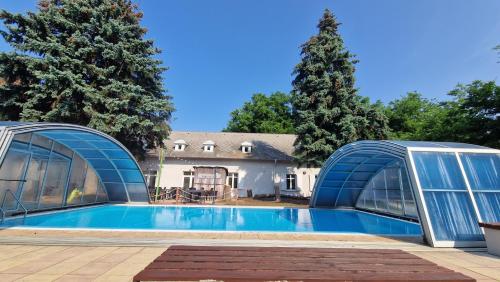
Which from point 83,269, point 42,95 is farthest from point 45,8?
point 83,269

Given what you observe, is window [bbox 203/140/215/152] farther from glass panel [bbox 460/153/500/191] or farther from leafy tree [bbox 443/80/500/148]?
glass panel [bbox 460/153/500/191]

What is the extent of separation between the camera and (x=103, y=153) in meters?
13.1

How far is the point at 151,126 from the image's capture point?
1869cm

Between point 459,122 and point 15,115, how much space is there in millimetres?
29681

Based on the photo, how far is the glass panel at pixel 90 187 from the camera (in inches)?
541

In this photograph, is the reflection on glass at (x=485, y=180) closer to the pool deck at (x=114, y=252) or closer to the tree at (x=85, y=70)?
the pool deck at (x=114, y=252)

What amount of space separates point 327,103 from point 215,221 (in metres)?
13.4

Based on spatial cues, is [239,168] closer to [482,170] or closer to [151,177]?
[151,177]

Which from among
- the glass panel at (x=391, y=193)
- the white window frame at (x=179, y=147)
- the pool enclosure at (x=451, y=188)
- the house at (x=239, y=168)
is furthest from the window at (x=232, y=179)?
the pool enclosure at (x=451, y=188)

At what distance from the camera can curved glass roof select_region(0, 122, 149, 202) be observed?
25.8ft

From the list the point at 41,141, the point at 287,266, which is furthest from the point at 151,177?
the point at 287,266

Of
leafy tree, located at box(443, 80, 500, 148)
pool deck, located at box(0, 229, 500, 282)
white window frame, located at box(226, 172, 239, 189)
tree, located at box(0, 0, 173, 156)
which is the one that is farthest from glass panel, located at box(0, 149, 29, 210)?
leafy tree, located at box(443, 80, 500, 148)

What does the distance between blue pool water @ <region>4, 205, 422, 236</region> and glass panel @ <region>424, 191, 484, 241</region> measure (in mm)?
2026

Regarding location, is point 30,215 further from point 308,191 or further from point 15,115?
point 308,191
